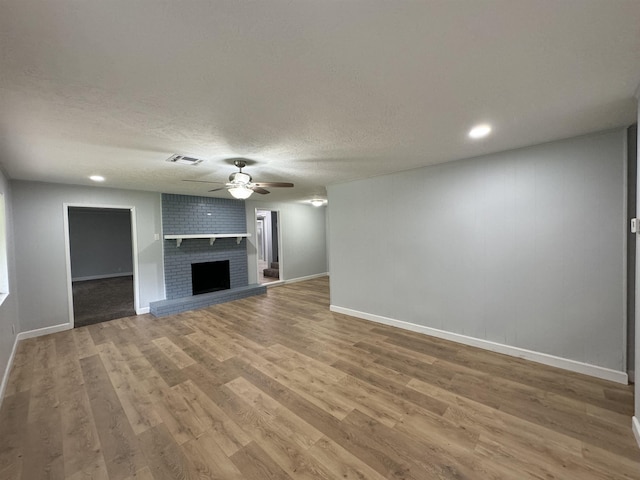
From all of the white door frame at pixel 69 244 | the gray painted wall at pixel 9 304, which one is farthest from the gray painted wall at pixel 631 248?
the white door frame at pixel 69 244

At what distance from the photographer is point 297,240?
25.8 ft

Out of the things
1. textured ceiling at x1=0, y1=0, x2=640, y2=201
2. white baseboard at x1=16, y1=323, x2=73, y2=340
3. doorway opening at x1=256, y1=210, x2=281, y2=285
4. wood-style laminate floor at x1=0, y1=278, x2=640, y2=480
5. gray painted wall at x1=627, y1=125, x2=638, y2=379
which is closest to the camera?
textured ceiling at x1=0, y1=0, x2=640, y2=201

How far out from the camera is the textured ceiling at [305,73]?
102cm

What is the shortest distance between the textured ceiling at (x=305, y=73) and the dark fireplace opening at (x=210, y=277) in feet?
11.8

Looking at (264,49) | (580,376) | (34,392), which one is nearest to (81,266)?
(34,392)

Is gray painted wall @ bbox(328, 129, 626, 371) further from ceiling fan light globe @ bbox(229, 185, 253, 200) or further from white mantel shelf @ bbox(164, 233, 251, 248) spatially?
white mantel shelf @ bbox(164, 233, 251, 248)

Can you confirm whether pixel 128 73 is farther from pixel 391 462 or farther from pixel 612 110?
pixel 612 110

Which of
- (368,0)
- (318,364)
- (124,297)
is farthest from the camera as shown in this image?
(124,297)

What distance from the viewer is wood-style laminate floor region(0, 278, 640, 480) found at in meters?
1.63

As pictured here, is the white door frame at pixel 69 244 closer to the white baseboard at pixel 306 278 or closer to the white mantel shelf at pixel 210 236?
the white mantel shelf at pixel 210 236

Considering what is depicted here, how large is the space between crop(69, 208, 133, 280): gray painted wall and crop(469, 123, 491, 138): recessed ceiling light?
10.2m

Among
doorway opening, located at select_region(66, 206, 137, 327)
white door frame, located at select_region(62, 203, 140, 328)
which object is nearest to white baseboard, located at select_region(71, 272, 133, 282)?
doorway opening, located at select_region(66, 206, 137, 327)

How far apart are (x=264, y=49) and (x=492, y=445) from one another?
2772mm

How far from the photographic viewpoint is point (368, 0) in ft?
3.18
